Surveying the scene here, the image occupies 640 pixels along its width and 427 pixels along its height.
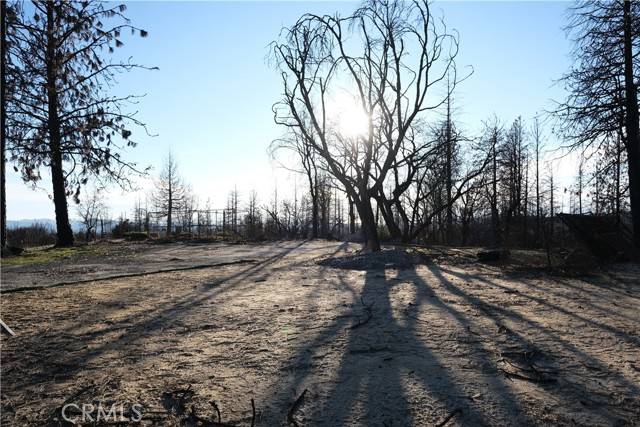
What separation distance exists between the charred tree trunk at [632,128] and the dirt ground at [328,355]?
6.84 meters

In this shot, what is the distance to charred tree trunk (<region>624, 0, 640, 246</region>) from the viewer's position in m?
10.7

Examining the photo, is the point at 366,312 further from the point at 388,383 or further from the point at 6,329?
the point at 6,329

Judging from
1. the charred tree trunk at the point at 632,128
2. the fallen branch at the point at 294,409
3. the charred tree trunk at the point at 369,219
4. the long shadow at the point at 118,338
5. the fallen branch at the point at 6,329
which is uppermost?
the charred tree trunk at the point at 632,128

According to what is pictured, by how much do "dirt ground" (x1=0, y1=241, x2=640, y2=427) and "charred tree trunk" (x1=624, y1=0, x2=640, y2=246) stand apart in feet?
22.4

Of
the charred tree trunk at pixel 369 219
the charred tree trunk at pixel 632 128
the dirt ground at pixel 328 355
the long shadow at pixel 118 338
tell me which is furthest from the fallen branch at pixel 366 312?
the charred tree trunk at pixel 632 128

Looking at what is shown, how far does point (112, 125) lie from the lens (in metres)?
5.85

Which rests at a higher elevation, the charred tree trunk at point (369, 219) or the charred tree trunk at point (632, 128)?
the charred tree trunk at point (632, 128)

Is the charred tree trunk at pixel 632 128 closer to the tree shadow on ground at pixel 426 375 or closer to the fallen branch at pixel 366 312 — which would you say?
the tree shadow on ground at pixel 426 375

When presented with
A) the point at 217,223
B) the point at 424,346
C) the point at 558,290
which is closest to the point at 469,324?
the point at 424,346

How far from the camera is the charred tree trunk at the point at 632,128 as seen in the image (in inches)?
421

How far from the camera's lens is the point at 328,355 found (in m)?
3.21

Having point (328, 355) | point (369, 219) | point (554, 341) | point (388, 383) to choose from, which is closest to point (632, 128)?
point (369, 219)

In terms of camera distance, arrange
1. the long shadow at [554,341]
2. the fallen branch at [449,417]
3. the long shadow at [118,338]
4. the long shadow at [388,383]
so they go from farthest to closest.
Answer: the long shadow at [118,338], the long shadow at [554,341], the long shadow at [388,383], the fallen branch at [449,417]

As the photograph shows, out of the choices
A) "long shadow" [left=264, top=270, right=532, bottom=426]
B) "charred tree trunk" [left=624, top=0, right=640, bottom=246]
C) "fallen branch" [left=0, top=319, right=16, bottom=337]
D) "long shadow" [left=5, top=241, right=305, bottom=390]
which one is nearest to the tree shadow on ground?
"long shadow" [left=264, top=270, right=532, bottom=426]
